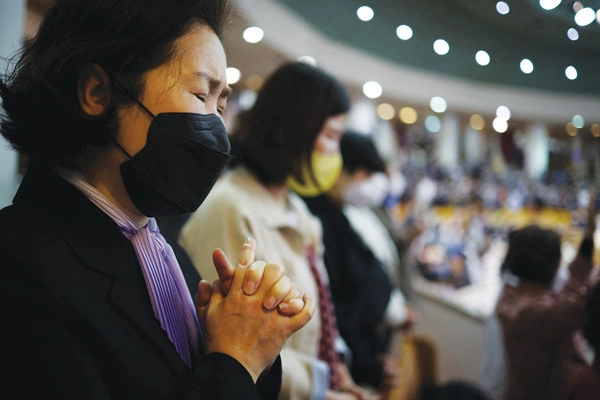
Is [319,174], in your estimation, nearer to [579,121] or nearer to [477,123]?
[579,121]

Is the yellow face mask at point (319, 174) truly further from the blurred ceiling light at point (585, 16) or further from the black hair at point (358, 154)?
the blurred ceiling light at point (585, 16)

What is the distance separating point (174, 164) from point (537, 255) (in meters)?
1.80

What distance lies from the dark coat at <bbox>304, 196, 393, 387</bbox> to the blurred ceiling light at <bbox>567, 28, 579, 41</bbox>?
47.4 inches

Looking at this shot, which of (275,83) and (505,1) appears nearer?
(505,1)

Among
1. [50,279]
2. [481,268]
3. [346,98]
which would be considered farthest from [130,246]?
[481,268]

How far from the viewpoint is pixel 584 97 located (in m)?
1.24

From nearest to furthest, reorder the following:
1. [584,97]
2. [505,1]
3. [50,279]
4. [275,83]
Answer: [50,279], [505,1], [584,97], [275,83]

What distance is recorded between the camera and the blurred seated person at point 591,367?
1224 mm

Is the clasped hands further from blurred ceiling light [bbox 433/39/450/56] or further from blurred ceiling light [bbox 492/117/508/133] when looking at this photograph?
blurred ceiling light [bbox 492/117/508/133]

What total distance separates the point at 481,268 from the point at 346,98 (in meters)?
3.25

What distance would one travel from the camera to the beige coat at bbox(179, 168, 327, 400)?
3.96ft

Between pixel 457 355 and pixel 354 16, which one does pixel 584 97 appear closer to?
pixel 354 16

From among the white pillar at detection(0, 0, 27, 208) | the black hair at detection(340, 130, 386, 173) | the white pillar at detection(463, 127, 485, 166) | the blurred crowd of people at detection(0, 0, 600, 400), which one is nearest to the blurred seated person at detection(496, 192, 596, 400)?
the blurred crowd of people at detection(0, 0, 600, 400)

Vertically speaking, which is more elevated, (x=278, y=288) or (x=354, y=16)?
(x=354, y=16)
